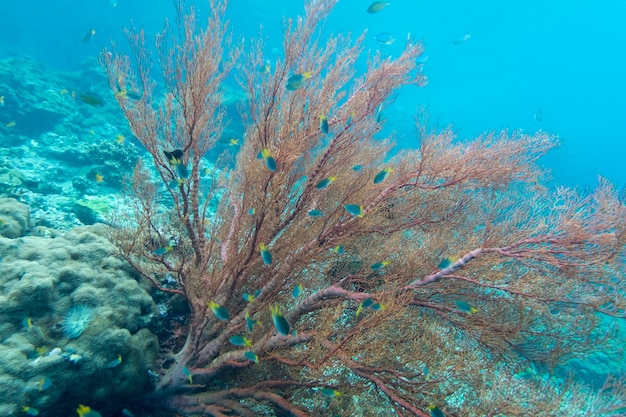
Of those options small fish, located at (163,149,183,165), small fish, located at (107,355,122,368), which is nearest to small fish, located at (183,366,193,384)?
small fish, located at (107,355,122,368)

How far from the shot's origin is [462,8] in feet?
168

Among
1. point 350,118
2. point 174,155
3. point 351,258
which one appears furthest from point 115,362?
point 350,118

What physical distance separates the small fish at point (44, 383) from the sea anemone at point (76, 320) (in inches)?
18.5

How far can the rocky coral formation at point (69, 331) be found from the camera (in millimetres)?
3049

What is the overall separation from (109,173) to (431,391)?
12479 mm

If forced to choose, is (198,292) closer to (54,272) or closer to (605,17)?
(54,272)

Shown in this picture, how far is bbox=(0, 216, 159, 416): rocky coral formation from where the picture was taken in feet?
10.0

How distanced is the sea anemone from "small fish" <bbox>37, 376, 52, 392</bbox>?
0.47m

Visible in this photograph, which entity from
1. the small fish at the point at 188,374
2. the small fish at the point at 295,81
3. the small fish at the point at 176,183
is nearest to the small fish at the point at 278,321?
the small fish at the point at 188,374

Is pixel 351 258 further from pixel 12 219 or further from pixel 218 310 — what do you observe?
pixel 12 219

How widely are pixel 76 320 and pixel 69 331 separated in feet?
0.45

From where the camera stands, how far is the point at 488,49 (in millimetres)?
71500

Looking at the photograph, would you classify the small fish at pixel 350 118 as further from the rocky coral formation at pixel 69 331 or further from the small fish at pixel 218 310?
the rocky coral formation at pixel 69 331

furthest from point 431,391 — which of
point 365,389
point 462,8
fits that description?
point 462,8
